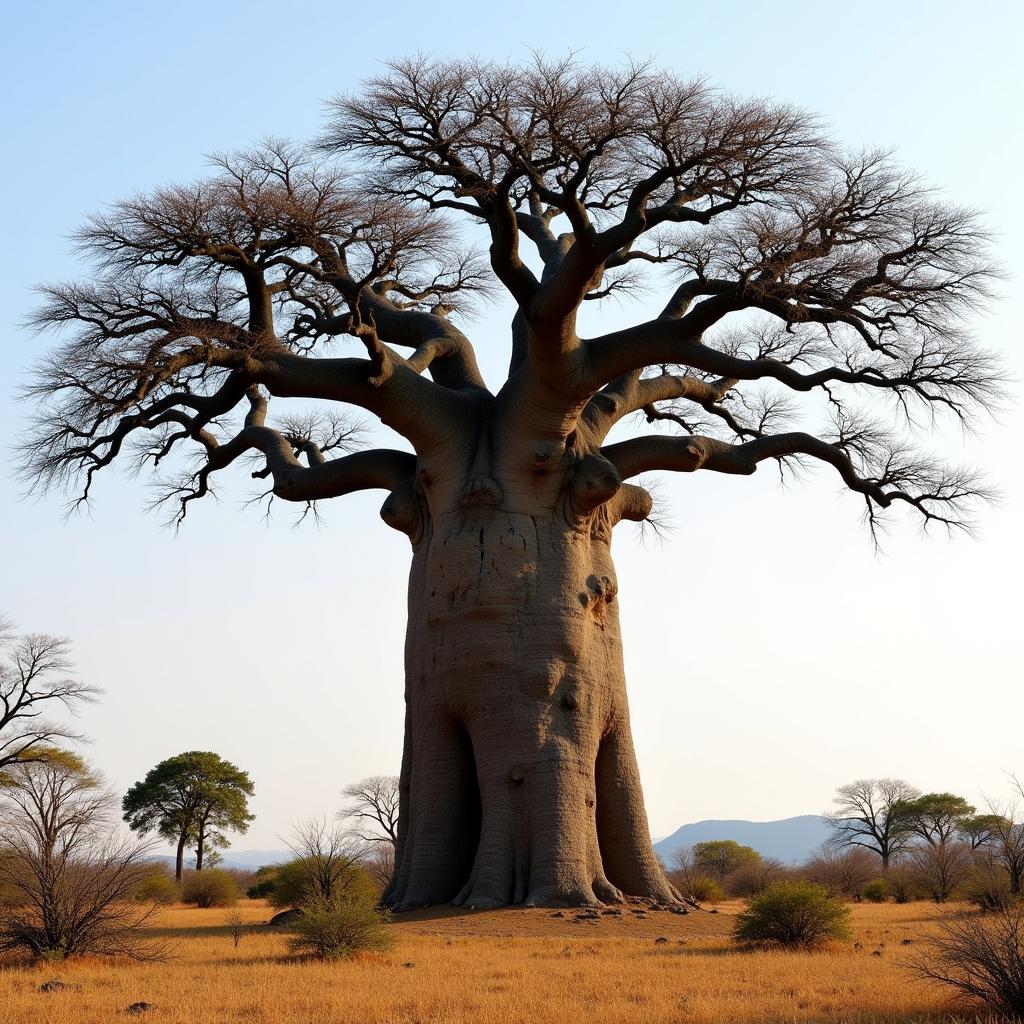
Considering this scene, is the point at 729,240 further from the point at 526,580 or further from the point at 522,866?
the point at 522,866

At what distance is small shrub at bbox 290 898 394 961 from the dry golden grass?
17 cm

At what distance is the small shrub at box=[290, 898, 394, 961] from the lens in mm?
9320

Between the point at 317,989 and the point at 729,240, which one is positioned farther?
the point at 729,240

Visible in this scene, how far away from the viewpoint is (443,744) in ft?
41.3

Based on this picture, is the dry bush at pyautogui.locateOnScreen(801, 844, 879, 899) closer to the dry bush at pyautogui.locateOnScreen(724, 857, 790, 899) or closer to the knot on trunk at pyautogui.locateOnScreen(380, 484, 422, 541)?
the dry bush at pyautogui.locateOnScreen(724, 857, 790, 899)

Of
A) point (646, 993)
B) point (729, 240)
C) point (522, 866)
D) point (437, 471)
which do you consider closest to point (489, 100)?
point (729, 240)

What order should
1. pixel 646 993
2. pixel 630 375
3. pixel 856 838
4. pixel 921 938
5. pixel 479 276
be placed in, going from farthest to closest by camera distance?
pixel 856 838 < pixel 479 276 < pixel 630 375 < pixel 921 938 < pixel 646 993

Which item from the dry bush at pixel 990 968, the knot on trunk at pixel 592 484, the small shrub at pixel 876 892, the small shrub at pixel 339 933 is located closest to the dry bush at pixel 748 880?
the small shrub at pixel 876 892

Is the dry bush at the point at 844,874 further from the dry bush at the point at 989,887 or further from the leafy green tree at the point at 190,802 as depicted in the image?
the leafy green tree at the point at 190,802

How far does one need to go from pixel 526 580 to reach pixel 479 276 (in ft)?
17.2

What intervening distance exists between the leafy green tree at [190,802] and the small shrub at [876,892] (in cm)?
1753

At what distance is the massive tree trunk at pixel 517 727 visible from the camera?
11.9 m

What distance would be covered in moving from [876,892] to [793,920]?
13.2m

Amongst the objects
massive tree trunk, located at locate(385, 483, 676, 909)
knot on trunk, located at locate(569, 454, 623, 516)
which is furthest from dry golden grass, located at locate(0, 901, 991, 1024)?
knot on trunk, located at locate(569, 454, 623, 516)
